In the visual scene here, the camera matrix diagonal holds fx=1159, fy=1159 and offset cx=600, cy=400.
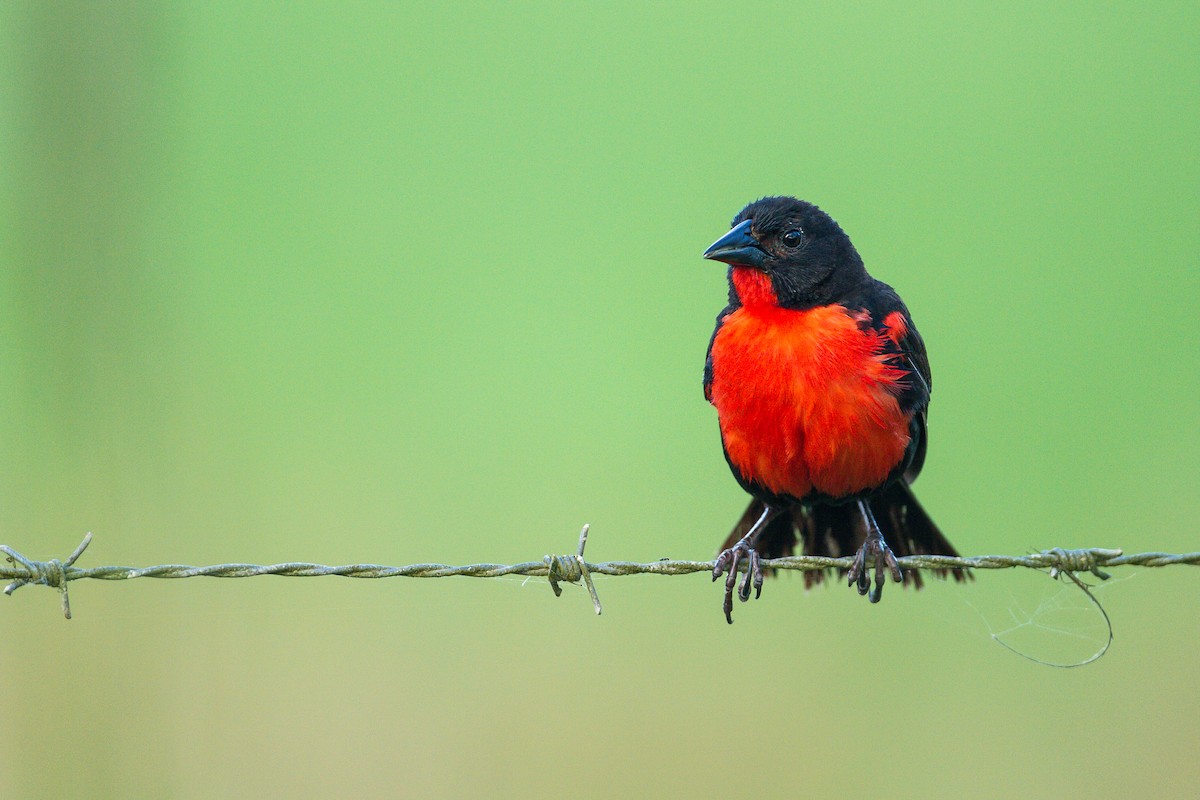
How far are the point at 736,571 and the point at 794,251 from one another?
1.12 metres

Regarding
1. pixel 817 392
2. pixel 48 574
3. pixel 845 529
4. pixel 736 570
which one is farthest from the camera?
pixel 845 529

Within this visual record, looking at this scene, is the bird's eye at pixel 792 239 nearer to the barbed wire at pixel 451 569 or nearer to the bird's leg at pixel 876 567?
the bird's leg at pixel 876 567

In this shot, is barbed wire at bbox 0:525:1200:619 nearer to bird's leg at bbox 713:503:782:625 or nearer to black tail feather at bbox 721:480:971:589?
bird's leg at bbox 713:503:782:625

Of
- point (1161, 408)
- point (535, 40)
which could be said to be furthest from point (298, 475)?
point (1161, 408)

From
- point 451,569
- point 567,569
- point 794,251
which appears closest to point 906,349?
point 794,251

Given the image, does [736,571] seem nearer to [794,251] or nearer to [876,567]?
[876,567]

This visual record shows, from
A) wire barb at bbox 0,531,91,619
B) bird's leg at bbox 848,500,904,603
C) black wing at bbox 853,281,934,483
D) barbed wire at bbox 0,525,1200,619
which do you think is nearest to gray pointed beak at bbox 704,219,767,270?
black wing at bbox 853,281,934,483

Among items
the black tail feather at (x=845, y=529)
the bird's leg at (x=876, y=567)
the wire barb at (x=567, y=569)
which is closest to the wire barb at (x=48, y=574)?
the wire barb at (x=567, y=569)

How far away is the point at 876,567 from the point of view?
379 cm

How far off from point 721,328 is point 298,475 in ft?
12.9

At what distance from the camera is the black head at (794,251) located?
3.98 meters

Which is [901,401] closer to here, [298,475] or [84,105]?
[84,105]

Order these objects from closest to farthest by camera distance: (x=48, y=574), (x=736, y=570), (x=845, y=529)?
Result: (x=48, y=574), (x=736, y=570), (x=845, y=529)

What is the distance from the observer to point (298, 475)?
7164 mm
